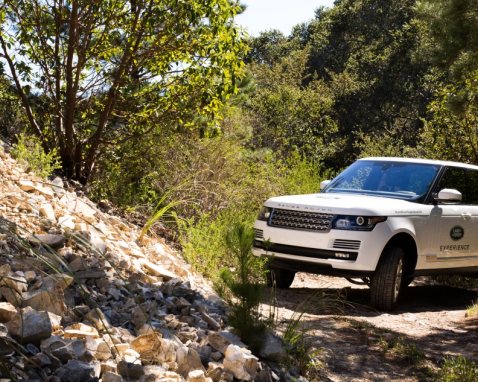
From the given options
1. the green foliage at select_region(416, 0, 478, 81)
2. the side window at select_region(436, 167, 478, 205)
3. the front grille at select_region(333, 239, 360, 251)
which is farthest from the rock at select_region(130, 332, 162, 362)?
the green foliage at select_region(416, 0, 478, 81)

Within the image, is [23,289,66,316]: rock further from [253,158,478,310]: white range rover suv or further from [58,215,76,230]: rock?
[253,158,478,310]: white range rover suv

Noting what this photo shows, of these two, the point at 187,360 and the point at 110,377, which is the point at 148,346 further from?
the point at 110,377

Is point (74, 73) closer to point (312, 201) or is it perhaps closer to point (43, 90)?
point (43, 90)

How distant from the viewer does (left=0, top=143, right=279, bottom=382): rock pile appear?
384 cm

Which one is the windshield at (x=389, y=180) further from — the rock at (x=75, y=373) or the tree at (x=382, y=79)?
the tree at (x=382, y=79)

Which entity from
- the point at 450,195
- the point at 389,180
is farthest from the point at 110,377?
the point at 389,180

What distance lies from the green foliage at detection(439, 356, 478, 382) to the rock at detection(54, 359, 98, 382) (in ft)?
9.56

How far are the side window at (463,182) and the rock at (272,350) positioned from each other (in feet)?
16.8

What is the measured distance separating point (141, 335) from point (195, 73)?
5648mm

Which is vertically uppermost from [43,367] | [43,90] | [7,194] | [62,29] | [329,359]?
[62,29]

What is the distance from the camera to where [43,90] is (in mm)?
9812

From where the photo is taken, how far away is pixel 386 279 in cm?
868

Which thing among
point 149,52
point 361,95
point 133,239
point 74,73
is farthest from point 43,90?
point 361,95

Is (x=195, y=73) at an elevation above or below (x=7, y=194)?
above
